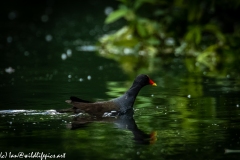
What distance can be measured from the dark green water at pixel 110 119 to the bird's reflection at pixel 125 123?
0.04 ft

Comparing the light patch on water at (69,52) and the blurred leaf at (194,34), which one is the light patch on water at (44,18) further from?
the blurred leaf at (194,34)

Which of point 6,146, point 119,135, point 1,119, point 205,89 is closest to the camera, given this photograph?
point 6,146

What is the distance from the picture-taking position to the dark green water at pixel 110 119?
809 cm

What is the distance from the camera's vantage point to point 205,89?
1328 centimetres

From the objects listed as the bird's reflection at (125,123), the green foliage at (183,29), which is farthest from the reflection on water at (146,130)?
the green foliage at (183,29)

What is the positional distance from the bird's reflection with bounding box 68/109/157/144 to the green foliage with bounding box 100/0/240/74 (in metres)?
7.81

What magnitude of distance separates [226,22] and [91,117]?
1069cm

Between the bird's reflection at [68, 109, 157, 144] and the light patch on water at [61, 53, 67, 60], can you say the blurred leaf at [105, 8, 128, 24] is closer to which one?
the light patch on water at [61, 53, 67, 60]

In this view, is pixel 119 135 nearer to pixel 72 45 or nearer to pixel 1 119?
pixel 1 119

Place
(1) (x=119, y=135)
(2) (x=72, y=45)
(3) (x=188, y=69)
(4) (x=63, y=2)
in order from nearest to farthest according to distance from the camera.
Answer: (1) (x=119, y=135) < (3) (x=188, y=69) < (2) (x=72, y=45) < (4) (x=63, y=2)

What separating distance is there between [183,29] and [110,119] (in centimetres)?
1048

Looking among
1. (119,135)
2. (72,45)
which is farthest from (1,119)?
(72,45)

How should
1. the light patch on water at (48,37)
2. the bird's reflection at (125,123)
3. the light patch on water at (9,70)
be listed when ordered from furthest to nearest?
1. the light patch on water at (48,37)
2. the light patch on water at (9,70)
3. the bird's reflection at (125,123)

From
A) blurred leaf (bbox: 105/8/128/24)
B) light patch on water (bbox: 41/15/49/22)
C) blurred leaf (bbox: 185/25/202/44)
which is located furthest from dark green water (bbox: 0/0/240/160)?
light patch on water (bbox: 41/15/49/22)
